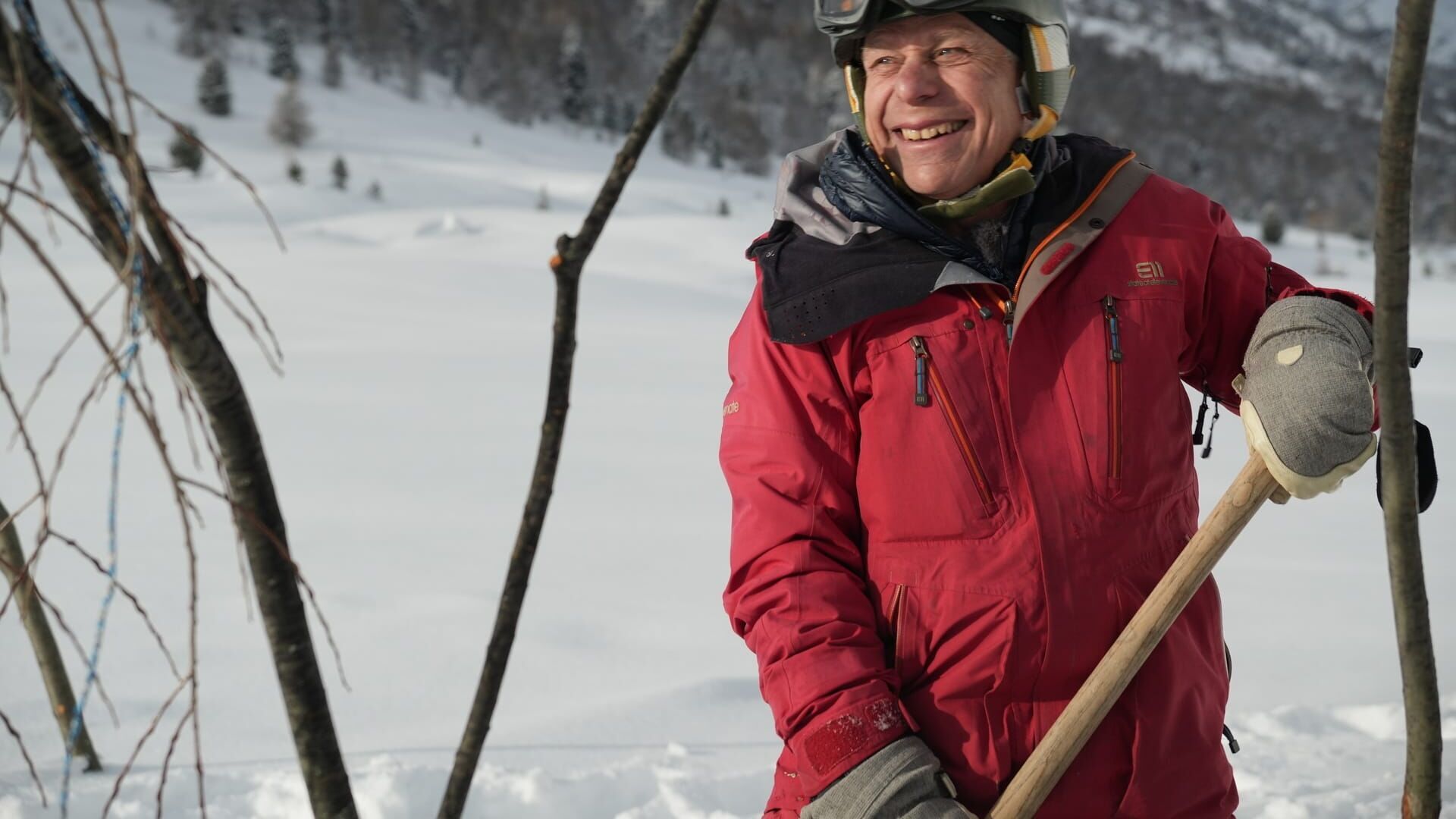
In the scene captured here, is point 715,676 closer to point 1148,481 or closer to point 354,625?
point 354,625

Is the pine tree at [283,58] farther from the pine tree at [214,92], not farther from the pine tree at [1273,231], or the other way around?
the pine tree at [1273,231]

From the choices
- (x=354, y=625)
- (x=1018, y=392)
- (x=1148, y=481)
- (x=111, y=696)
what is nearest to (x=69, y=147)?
(x=1018, y=392)

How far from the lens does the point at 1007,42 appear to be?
1.44 metres

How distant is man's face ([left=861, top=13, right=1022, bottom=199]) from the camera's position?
142 cm

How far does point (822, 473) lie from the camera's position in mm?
1357

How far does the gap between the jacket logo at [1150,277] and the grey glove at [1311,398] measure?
0.15 metres

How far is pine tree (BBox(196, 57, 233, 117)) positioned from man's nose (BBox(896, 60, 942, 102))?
1019 inches

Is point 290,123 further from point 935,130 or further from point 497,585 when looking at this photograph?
point 935,130

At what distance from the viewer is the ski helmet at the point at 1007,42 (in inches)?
54.7

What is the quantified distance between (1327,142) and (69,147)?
7339 cm

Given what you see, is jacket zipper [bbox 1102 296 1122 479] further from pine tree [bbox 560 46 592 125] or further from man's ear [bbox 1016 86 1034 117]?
pine tree [bbox 560 46 592 125]

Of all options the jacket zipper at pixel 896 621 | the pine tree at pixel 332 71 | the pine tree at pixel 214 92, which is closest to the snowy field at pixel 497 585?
the jacket zipper at pixel 896 621

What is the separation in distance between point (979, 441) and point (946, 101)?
1.48 feet

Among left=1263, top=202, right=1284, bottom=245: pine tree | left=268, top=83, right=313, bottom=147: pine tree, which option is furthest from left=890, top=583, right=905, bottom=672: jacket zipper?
left=268, top=83, right=313, bottom=147: pine tree
